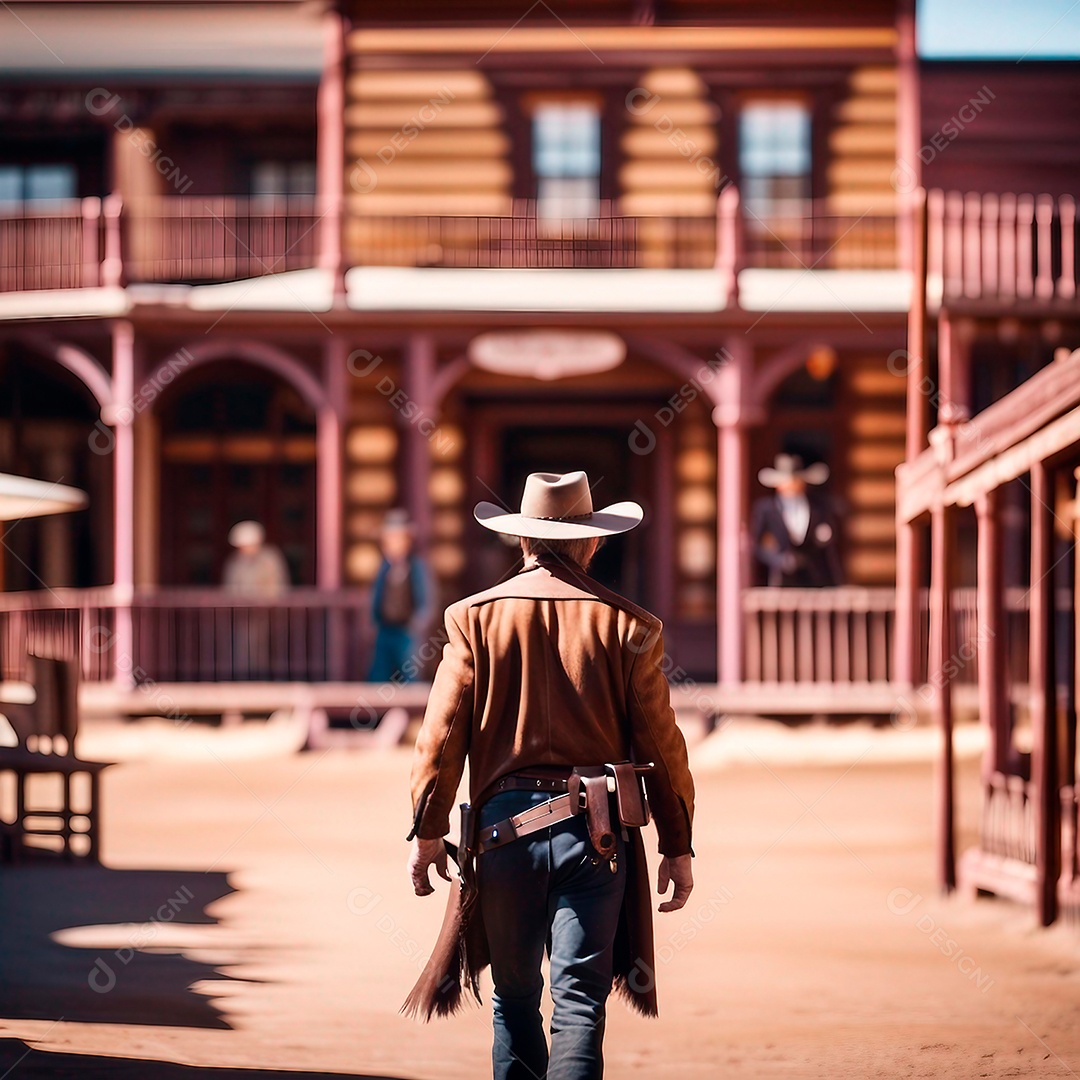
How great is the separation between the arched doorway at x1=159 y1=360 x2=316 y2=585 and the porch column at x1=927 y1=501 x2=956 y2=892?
10204 millimetres

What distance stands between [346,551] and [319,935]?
1001 centimetres

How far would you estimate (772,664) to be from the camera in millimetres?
15281

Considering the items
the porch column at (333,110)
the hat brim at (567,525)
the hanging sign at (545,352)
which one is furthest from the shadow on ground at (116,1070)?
the porch column at (333,110)

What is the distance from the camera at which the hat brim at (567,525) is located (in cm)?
440

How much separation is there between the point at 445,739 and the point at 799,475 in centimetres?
1163

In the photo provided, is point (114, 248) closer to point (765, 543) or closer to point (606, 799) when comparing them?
point (765, 543)

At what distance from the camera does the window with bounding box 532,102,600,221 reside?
1720 centimetres

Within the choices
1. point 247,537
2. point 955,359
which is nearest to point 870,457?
point 955,359

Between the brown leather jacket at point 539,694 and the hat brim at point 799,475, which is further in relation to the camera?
the hat brim at point 799,475

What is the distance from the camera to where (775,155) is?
1722 cm

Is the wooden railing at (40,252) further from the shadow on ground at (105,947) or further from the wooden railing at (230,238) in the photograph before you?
the shadow on ground at (105,947)

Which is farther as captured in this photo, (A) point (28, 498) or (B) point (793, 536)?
(B) point (793, 536)

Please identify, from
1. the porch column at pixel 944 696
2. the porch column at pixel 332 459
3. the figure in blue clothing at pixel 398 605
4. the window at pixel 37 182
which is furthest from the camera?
the window at pixel 37 182

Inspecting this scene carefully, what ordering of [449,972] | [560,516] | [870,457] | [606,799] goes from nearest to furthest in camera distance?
[606,799] → [449,972] → [560,516] → [870,457]
